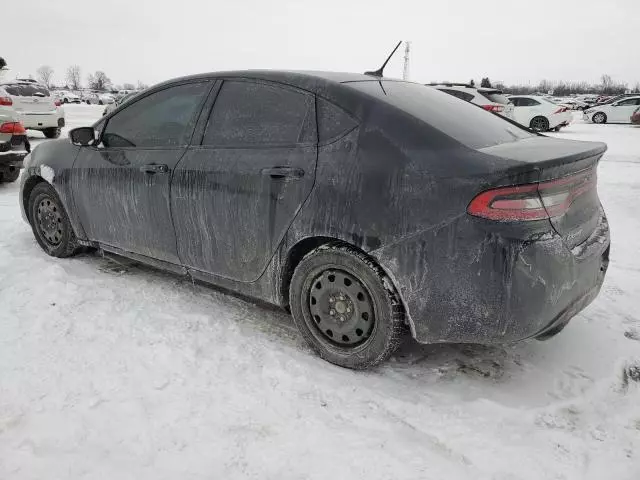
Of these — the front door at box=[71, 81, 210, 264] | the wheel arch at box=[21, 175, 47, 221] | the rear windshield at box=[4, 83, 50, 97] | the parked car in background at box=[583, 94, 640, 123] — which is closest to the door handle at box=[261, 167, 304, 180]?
the front door at box=[71, 81, 210, 264]

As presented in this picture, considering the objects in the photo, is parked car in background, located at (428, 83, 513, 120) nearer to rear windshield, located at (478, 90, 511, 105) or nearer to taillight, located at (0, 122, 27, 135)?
rear windshield, located at (478, 90, 511, 105)

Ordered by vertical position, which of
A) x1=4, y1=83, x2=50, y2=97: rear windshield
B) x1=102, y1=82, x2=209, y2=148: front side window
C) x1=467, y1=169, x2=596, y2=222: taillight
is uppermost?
x1=4, y1=83, x2=50, y2=97: rear windshield

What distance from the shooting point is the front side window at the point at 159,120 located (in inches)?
135

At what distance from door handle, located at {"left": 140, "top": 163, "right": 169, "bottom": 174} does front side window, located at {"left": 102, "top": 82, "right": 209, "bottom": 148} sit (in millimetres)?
161

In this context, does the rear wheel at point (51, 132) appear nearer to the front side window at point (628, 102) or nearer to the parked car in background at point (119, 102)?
the parked car in background at point (119, 102)

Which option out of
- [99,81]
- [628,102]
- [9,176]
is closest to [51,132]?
[9,176]

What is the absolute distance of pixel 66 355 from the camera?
288cm

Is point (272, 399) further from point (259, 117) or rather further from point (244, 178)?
point (259, 117)

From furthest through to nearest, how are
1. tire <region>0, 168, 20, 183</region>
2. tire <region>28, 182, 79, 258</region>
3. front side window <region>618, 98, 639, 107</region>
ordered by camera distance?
front side window <region>618, 98, 639, 107</region>
tire <region>0, 168, 20, 183</region>
tire <region>28, 182, 79, 258</region>

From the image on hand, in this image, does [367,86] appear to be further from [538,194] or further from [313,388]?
[313,388]

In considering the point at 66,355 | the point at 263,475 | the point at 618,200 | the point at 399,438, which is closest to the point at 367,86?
the point at 399,438

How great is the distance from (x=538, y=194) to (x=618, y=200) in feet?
18.7

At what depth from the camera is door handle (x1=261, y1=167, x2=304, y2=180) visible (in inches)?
110

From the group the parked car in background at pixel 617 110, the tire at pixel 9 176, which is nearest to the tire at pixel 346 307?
the tire at pixel 9 176
